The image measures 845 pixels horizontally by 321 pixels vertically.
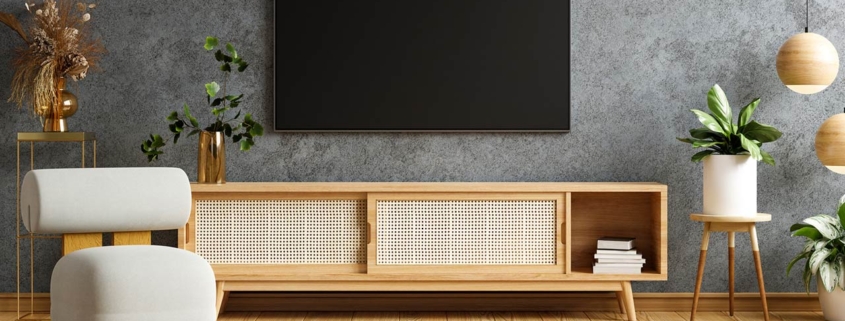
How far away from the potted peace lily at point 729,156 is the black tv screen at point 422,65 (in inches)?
25.2

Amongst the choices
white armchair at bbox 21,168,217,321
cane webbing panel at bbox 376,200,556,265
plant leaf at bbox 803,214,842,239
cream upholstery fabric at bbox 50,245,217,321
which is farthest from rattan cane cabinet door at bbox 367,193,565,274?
cream upholstery fabric at bbox 50,245,217,321

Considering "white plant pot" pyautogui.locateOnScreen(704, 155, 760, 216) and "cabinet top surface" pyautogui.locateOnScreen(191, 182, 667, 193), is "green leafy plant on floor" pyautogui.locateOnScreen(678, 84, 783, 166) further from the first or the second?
"cabinet top surface" pyautogui.locateOnScreen(191, 182, 667, 193)

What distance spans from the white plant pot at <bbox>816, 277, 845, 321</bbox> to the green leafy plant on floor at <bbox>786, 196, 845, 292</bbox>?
52 millimetres

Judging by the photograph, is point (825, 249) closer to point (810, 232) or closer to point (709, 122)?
point (810, 232)

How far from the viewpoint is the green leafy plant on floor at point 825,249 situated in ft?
11.5

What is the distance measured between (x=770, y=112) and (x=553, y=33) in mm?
1059

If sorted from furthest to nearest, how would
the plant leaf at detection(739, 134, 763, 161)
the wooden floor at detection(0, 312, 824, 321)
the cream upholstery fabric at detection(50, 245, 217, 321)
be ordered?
1. the wooden floor at detection(0, 312, 824, 321)
2. the plant leaf at detection(739, 134, 763, 161)
3. the cream upholstery fabric at detection(50, 245, 217, 321)

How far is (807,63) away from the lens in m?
3.56

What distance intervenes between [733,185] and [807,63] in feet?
2.02

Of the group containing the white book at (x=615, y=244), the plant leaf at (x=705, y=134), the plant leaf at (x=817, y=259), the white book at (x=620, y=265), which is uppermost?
the plant leaf at (x=705, y=134)

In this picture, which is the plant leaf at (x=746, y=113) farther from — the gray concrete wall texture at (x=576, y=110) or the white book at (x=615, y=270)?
the white book at (x=615, y=270)

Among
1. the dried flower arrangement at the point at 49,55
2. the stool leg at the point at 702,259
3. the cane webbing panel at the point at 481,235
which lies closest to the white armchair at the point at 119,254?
the cane webbing panel at the point at 481,235

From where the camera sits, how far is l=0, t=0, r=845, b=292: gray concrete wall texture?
385cm

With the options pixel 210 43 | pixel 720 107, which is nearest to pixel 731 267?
pixel 720 107
